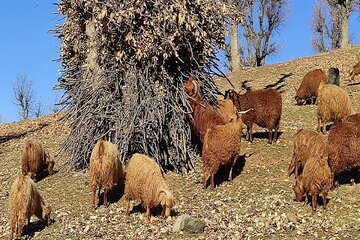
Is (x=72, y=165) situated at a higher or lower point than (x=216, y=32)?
lower

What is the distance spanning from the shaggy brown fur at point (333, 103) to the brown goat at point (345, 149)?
313 centimetres

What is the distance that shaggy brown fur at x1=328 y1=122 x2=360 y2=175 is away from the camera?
31.0ft

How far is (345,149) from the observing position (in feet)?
31.0

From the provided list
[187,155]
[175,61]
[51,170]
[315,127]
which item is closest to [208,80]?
[175,61]

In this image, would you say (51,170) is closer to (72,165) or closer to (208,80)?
(72,165)

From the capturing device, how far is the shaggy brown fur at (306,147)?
9867 mm

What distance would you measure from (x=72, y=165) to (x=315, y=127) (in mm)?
6637

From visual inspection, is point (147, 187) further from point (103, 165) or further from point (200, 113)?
point (200, 113)

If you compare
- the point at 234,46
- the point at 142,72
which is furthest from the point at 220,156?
the point at 234,46

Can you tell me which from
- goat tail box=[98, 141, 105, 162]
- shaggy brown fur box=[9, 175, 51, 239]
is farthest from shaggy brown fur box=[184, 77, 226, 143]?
shaggy brown fur box=[9, 175, 51, 239]

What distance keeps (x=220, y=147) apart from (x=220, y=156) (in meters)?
0.18

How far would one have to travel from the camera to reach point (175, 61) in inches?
509

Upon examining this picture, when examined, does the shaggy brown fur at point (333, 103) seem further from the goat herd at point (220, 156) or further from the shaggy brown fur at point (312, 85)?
the shaggy brown fur at point (312, 85)

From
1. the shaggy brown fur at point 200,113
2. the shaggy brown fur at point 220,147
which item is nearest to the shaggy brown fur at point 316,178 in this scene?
the shaggy brown fur at point 220,147
